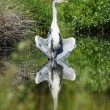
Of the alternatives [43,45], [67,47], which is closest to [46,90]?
[43,45]

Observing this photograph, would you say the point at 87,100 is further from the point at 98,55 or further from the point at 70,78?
the point at 98,55

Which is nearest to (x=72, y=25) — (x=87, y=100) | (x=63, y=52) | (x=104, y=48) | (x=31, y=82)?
(x=104, y=48)

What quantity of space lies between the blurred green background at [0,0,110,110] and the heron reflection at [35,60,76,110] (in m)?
0.12

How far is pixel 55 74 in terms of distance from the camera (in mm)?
11805

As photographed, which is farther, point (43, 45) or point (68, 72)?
point (43, 45)

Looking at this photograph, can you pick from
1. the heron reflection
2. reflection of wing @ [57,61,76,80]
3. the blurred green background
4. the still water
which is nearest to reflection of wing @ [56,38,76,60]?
the blurred green background

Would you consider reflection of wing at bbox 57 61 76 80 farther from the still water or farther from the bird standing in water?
the bird standing in water

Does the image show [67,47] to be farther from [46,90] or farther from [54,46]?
[46,90]

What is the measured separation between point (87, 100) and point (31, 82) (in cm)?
164

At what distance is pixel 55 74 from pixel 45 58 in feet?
6.00

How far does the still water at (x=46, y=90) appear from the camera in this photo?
31.7 feet

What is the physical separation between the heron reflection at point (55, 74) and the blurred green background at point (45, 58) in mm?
120

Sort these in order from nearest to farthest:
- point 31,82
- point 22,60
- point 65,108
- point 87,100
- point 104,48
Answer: point 65,108
point 87,100
point 31,82
point 22,60
point 104,48

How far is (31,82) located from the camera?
36.9ft
